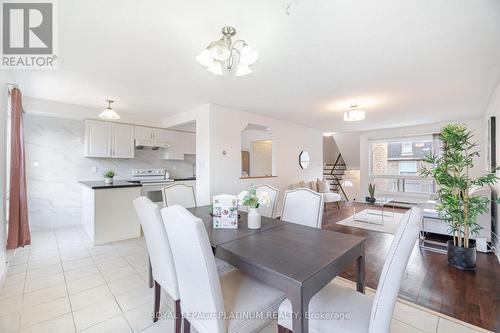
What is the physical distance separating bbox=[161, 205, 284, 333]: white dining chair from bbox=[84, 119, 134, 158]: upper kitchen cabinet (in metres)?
3.75

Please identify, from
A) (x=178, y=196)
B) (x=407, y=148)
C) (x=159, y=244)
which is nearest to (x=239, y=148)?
(x=178, y=196)

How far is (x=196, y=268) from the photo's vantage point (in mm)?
1078

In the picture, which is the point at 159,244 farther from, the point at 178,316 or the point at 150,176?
the point at 150,176

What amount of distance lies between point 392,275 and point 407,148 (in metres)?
6.86

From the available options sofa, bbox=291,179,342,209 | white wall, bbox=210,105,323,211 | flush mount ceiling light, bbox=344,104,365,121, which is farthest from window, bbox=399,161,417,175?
flush mount ceiling light, bbox=344,104,365,121

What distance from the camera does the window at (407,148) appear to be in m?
6.30

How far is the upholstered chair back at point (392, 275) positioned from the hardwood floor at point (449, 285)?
4.62 feet

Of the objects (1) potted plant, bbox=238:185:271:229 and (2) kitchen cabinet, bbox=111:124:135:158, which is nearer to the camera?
(1) potted plant, bbox=238:185:271:229

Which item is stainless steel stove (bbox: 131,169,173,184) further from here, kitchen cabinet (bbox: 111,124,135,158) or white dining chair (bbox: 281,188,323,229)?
white dining chair (bbox: 281,188,323,229)

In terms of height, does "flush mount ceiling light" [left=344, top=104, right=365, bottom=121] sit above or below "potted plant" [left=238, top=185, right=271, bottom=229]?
above

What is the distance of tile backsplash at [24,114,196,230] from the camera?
377 centimetres

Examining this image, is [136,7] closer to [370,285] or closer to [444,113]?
[370,285]

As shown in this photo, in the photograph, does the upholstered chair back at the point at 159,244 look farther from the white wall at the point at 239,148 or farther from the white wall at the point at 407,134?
the white wall at the point at 407,134

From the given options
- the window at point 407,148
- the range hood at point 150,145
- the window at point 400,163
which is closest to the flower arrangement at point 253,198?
the range hood at point 150,145
